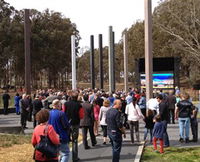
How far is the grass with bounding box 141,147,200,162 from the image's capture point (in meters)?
10.9

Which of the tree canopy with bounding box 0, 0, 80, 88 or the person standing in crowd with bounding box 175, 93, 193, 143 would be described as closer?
the person standing in crowd with bounding box 175, 93, 193, 143

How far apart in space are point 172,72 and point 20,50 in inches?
1219

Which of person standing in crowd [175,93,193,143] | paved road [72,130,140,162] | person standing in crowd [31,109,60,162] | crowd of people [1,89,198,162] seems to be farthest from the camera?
person standing in crowd [175,93,193,143]

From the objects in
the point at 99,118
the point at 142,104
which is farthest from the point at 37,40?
the point at 99,118

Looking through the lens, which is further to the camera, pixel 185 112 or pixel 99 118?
pixel 185 112

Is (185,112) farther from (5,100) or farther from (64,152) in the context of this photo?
(5,100)

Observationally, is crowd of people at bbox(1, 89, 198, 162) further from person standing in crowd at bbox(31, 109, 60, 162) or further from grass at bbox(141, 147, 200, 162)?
grass at bbox(141, 147, 200, 162)

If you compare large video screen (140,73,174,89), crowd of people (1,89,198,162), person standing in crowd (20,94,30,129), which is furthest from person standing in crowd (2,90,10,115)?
crowd of people (1,89,198,162)

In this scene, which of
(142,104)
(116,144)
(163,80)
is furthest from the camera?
(163,80)

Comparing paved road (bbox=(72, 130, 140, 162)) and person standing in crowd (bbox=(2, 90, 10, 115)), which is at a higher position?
Result: person standing in crowd (bbox=(2, 90, 10, 115))

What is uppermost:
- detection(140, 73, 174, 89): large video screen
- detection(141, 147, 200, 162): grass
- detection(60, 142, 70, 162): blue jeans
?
detection(140, 73, 174, 89): large video screen

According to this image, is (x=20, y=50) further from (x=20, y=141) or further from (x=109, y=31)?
(x=20, y=141)

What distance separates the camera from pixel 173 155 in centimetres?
1146

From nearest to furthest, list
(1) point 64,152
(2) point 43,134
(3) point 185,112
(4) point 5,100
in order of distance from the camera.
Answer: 1. (2) point 43,134
2. (1) point 64,152
3. (3) point 185,112
4. (4) point 5,100
